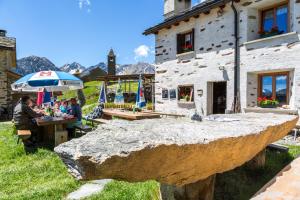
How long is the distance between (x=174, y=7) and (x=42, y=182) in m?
11.7

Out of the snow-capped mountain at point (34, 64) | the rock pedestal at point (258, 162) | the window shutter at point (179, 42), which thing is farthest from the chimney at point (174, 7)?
the snow-capped mountain at point (34, 64)

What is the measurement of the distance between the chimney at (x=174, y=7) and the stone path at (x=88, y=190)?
11.4 m

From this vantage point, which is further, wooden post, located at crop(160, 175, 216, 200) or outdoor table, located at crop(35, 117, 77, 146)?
outdoor table, located at crop(35, 117, 77, 146)

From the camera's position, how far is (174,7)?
14.4m

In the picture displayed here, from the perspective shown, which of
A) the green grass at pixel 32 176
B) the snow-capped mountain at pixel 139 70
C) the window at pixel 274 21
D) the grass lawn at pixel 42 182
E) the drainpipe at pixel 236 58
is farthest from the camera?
the snow-capped mountain at pixel 139 70

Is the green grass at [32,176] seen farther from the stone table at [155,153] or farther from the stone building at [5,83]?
the stone building at [5,83]

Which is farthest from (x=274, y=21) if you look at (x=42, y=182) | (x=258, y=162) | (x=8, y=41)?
(x=8, y=41)

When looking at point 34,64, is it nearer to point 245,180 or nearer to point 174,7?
point 174,7

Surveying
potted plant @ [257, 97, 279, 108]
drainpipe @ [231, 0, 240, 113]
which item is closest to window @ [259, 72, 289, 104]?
potted plant @ [257, 97, 279, 108]

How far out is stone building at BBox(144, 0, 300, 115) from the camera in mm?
9039

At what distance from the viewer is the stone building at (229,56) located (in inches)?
356

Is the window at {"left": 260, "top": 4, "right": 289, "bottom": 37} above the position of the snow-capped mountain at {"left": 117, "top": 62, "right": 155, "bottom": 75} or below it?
below

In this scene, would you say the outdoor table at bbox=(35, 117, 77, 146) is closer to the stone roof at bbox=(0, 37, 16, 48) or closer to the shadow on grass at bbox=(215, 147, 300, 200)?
the shadow on grass at bbox=(215, 147, 300, 200)

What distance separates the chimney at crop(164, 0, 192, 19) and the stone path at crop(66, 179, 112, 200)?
37.5 ft
